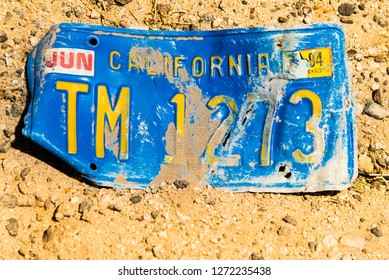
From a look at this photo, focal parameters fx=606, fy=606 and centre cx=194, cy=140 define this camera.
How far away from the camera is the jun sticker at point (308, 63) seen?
2617 mm

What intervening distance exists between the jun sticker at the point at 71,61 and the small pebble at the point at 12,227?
645 mm

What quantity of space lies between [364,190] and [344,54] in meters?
0.61

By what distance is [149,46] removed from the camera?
2.70 meters

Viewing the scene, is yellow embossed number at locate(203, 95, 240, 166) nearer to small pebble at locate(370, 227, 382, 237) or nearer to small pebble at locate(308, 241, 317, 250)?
small pebble at locate(308, 241, 317, 250)

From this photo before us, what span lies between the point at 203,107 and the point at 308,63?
494 mm

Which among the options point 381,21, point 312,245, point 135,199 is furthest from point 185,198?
point 381,21

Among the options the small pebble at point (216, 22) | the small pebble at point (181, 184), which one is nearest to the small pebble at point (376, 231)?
the small pebble at point (181, 184)

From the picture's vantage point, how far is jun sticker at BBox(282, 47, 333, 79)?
2617mm

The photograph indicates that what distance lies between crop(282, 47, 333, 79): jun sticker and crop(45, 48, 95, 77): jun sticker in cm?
85

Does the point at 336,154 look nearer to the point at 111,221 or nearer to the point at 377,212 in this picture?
the point at 377,212

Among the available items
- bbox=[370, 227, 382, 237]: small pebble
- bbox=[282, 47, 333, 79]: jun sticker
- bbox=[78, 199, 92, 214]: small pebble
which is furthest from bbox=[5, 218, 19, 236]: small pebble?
bbox=[370, 227, 382, 237]: small pebble

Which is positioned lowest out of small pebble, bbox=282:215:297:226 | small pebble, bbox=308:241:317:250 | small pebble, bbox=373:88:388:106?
small pebble, bbox=308:241:317:250

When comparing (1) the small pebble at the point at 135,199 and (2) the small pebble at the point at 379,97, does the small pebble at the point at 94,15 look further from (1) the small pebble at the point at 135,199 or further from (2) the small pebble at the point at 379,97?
(2) the small pebble at the point at 379,97

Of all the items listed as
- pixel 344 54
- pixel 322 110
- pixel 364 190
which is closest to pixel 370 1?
pixel 344 54
